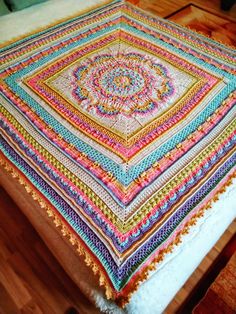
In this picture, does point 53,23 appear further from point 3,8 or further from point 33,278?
point 33,278

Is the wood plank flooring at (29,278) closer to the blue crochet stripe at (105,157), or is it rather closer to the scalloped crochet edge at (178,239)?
the scalloped crochet edge at (178,239)

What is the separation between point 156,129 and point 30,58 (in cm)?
67

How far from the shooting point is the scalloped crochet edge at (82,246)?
2.09ft

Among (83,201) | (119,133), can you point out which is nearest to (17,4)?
(119,133)

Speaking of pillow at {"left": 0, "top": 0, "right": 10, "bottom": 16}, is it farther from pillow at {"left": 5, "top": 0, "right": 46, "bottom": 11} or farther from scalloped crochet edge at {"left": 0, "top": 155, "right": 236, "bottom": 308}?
scalloped crochet edge at {"left": 0, "top": 155, "right": 236, "bottom": 308}

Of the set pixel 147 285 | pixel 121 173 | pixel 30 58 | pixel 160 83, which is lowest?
pixel 147 285

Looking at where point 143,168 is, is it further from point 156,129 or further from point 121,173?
point 156,129

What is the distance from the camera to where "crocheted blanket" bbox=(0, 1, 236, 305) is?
72 centimetres

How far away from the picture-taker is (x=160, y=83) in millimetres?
1117

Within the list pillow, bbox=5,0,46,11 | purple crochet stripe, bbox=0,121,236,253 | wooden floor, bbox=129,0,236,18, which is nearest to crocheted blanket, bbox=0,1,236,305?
purple crochet stripe, bbox=0,121,236,253

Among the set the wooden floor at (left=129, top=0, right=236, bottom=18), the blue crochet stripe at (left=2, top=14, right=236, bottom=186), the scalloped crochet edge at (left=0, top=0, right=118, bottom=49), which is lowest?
the blue crochet stripe at (left=2, top=14, right=236, bottom=186)

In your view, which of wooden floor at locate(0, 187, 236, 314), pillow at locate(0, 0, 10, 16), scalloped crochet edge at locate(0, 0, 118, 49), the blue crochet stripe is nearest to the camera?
the blue crochet stripe

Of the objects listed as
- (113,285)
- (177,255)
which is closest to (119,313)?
(113,285)

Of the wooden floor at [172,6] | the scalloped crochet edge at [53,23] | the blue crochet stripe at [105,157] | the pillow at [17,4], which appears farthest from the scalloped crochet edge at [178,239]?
the wooden floor at [172,6]
